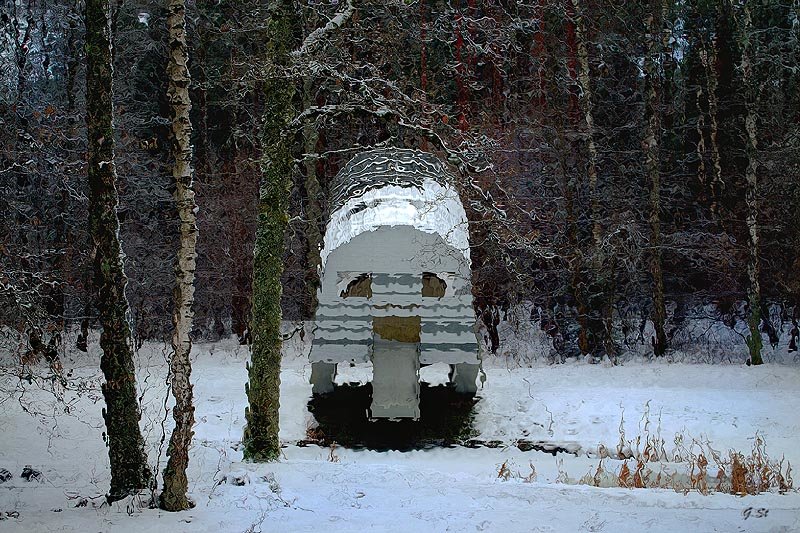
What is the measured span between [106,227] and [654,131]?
485 inches

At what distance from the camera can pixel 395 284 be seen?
33.9 feet

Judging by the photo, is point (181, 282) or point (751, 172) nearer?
point (181, 282)

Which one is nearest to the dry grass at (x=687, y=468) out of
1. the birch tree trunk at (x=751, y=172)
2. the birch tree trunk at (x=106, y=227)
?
the birch tree trunk at (x=106, y=227)

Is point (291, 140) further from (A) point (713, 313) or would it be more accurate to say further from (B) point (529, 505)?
(A) point (713, 313)

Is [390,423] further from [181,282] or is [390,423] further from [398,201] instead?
[181,282]

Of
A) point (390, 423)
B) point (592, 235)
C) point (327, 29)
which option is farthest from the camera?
point (592, 235)

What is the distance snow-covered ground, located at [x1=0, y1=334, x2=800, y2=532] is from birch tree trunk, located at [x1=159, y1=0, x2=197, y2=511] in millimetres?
293

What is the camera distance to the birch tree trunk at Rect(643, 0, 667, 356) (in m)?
15.4

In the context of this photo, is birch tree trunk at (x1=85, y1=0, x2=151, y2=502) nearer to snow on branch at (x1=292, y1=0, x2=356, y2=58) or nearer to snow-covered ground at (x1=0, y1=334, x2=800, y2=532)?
snow-covered ground at (x1=0, y1=334, x2=800, y2=532)

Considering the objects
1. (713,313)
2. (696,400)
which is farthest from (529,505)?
(713,313)

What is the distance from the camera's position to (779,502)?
658cm

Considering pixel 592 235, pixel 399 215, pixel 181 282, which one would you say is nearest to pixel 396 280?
pixel 399 215

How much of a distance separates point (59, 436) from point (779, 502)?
8.35 meters

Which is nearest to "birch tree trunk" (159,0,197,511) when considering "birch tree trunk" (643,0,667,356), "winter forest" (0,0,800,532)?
"winter forest" (0,0,800,532)
